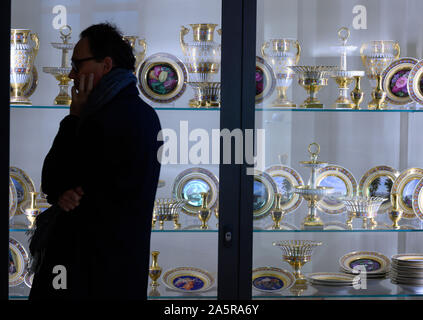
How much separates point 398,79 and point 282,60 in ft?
1.78

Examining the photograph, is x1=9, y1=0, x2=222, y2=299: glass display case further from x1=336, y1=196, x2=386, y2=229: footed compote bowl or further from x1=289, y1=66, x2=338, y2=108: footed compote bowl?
x1=336, y1=196, x2=386, y2=229: footed compote bowl

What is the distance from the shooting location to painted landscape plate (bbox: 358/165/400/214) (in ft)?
8.75

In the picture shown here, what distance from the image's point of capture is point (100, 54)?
2.15 m

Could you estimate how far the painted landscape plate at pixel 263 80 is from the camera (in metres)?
2.44

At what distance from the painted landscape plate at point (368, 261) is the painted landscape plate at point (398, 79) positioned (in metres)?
0.68

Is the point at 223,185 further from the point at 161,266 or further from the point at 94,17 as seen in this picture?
the point at 94,17

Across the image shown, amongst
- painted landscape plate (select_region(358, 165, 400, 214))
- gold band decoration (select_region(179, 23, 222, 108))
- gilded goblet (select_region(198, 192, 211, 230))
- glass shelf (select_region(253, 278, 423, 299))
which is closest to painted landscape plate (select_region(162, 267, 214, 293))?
gilded goblet (select_region(198, 192, 211, 230))

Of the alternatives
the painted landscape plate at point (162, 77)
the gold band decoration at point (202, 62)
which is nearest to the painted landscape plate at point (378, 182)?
the gold band decoration at point (202, 62)

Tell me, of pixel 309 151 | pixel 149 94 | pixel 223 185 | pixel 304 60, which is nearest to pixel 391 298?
pixel 309 151

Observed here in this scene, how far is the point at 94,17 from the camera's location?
2.50 m

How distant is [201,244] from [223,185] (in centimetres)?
31

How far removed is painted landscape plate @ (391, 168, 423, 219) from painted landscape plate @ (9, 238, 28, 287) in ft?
5.33

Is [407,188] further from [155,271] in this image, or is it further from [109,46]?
[109,46]

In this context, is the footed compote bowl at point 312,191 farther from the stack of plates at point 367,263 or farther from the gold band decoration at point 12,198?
the gold band decoration at point 12,198
